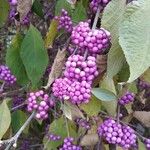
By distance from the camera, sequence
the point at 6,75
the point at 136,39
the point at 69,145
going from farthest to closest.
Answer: the point at 6,75, the point at 69,145, the point at 136,39

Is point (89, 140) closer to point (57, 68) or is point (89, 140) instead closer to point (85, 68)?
point (57, 68)

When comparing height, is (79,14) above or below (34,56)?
above

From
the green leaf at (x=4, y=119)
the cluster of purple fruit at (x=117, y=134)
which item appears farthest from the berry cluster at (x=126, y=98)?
the green leaf at (x=4, y=119)

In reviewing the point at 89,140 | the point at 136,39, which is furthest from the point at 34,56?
the point at 136,39

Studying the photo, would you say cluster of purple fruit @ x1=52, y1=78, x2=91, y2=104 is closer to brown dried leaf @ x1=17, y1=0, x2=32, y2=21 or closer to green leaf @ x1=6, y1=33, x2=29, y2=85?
brown dried leaf @ x1=17, y1=0, x2=32, y2=21

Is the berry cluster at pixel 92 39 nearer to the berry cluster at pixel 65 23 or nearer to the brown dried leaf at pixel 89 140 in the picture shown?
the berry cluster at pixel 65 23

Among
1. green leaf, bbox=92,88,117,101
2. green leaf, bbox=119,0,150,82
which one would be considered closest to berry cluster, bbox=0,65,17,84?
green leaf, bbox=92,88,117,101

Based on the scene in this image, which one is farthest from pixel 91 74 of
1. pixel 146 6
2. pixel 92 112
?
pixel 92 112

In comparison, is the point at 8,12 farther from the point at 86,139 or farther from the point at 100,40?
the point at 100,40
